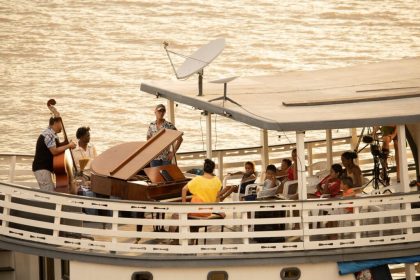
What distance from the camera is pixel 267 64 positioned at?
56594mm

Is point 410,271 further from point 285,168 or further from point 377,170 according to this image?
point 377,170

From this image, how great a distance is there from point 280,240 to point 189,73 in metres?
3.12

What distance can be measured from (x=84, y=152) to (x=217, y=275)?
4.14 meters

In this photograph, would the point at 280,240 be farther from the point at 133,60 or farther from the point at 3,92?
the point at 133,60

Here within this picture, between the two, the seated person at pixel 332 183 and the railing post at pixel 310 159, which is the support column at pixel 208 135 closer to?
the seated person at pixel 332 183

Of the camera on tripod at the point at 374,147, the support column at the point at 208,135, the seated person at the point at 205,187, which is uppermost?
the support column at the point at 208,135

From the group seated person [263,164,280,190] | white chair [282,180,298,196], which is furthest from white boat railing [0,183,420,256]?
seated person [263,164,280,190]

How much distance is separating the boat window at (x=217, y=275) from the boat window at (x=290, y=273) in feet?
2.58

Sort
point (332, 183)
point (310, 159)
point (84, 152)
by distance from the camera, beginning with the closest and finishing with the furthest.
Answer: point (332, 183) → point (84, 152) → point (310, 159)

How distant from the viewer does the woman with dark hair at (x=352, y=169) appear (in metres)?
25.7

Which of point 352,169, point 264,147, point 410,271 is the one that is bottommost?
point 410,271

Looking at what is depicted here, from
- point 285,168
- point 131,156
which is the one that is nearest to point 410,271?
point 285,168

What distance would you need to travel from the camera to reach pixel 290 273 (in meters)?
24.4

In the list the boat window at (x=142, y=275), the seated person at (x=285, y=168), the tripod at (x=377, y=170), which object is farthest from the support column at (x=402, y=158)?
the boat window at (x=142, y=275)
